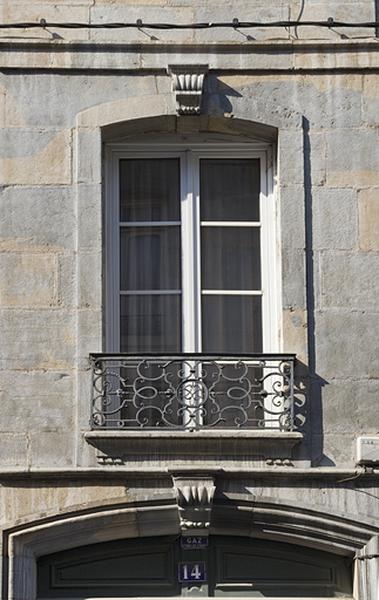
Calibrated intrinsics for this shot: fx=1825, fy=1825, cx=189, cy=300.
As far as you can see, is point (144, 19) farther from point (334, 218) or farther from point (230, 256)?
point (334, 218)

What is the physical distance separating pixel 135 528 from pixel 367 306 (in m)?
2.22

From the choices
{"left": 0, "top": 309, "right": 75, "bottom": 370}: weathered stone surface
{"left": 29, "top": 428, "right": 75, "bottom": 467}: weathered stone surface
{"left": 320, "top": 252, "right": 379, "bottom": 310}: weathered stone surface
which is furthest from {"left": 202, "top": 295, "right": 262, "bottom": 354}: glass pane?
{"left": 29, "top": 428, "right": 75, "bottom": 467}: weathered stone surface

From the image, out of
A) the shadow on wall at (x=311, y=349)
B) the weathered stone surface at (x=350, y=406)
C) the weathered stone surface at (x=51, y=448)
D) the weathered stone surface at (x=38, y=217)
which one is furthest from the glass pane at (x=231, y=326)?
the weathered stone surface at (x=51, y=448)

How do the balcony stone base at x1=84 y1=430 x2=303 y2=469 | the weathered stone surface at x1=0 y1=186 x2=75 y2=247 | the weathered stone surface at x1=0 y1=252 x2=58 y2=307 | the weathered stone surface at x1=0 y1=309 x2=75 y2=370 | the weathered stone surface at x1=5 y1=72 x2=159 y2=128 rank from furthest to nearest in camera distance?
1. the weathered stone surface at x1=5 y1=72 x2=159 y2=128
2. the weathered stone surface at x1=0 y1=186 x2=75 y2=247
3. the weathered stone surface at x1=0 y1=252 x2=58 y2=307
4. the weathered stone surface at x1=0 y1=309 x2=75 y2=370
5. the balcony stone base at x1=84 y1=430 x2=303 y2=469

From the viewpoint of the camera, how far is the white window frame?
42.3 feet

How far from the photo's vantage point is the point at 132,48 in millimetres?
13055

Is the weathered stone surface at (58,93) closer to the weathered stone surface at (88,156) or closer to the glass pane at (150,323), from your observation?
the weathered stone surface at (88,156)

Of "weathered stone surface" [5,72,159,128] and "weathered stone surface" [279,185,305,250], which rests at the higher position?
"weathered stone surface" [5,72,159,128]

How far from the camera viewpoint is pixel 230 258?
13.1 metres

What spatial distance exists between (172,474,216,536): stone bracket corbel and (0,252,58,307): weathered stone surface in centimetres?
155

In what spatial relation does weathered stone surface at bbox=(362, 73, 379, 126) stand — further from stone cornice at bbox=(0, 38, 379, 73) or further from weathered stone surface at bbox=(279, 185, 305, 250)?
weathered stone surface at bbox=(279, 185, 305, 250)

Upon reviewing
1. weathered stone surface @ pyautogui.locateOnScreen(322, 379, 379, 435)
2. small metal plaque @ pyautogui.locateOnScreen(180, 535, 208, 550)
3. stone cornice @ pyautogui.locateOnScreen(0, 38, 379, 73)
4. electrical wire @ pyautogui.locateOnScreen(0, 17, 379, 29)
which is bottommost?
small metal plaque @ pyautogui.locateOnScreen(180, 535, 208, 550)

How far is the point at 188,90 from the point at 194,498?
2903mm

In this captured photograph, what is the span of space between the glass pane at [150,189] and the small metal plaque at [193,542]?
7.56 ft
